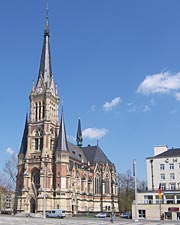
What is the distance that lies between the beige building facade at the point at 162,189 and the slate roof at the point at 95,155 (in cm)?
4384

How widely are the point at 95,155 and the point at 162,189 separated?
169ft

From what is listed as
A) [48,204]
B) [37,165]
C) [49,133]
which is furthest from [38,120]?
[48,204]

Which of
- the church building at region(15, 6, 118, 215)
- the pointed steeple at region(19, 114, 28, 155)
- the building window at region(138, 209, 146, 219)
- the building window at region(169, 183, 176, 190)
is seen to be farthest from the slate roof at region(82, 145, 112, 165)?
the building window at region(138, 209, 146, 219)

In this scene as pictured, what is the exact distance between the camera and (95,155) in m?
119

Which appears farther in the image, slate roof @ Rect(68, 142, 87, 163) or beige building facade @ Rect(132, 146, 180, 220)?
slate roof @ Rect(68, 142, 87, 163)

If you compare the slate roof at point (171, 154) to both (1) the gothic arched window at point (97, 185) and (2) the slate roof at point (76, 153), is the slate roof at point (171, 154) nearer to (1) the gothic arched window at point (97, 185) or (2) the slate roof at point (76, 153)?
(2) the slate roof at point (76, 153)

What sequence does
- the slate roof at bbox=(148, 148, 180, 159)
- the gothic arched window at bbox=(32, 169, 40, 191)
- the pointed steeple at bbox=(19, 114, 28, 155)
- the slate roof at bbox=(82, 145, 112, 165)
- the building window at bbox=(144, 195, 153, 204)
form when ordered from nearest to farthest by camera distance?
Result: the building window at bbox=(144, 195, 153, 204) → the slate roof at bbox=(148, 148, 180, 159) → the gothic arched window at bbox=(32, 169, 40, 191) → the pointed steeple at bbox=(19, 114, 28, 155) → the slate roof at bbox=(82, 145, 112, 165)

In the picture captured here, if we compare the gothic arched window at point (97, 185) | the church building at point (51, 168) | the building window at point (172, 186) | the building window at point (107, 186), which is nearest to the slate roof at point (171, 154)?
the building window at point (172, 186)

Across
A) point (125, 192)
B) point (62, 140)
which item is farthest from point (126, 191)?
point (62, 140)

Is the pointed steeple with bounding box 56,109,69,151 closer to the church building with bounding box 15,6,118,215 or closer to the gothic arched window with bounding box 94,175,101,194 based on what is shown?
the church building with bounding box 15,6,118,215

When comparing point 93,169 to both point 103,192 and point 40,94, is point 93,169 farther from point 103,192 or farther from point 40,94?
point 40,94

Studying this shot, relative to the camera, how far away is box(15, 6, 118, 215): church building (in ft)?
285

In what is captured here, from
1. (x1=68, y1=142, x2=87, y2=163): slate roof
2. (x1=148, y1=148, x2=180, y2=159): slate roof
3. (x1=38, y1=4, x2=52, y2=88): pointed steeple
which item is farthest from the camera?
(x1=68, y1=142, x2=87, y2=163): slate roof

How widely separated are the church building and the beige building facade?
2402 cm
